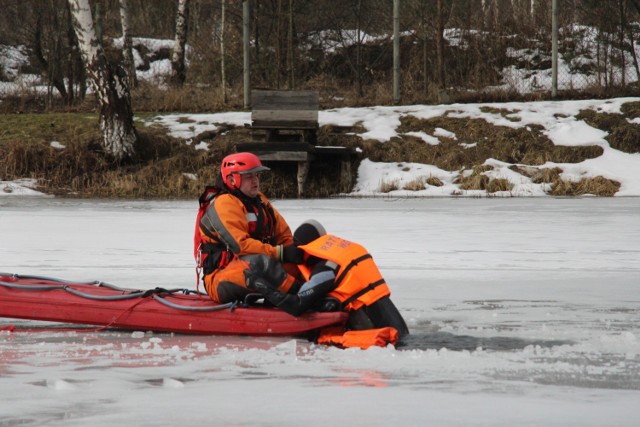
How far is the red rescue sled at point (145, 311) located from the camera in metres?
5.56

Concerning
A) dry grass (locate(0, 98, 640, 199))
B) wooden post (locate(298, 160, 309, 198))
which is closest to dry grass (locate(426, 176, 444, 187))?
dry grass (locate(0, 98, 640, 199))

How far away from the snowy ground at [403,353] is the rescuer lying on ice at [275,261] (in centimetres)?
27

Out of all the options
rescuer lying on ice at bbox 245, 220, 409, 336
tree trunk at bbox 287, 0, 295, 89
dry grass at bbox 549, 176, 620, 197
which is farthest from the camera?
tree trunk at bbox 287, 0, 295, 89

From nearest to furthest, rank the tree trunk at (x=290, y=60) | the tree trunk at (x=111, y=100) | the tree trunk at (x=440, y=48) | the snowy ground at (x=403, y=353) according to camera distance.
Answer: the snowy ground at (x=403, y=353), the tree trunk at (x=111, y=100), the tree trunk at (x=440, y=48), the tree trunk at (x=290, y=60)

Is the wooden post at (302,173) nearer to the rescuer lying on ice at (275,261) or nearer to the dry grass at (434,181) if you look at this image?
the dry grass at (434,181)

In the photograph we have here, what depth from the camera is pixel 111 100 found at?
14594 mm

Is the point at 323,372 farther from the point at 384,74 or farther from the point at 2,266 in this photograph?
the point at 384,74

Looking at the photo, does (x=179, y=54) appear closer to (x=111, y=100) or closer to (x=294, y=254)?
(x=111, y=100)

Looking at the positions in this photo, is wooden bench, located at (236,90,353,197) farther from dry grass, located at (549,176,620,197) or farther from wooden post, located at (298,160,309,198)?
dry grass, located at (549,176,620,197)

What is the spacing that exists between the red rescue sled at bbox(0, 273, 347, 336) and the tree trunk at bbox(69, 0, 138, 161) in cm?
874

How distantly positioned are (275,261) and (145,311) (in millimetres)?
828

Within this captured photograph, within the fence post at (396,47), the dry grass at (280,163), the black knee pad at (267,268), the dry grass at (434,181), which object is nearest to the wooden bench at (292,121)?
the dry grass at (280,163)

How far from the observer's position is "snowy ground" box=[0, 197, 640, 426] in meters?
3.98

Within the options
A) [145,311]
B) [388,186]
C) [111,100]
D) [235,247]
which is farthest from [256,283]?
[111,100]
